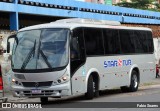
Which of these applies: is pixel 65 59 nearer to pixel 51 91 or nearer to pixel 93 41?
pixel 51 91

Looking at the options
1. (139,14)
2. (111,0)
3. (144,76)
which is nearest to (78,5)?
(139,14)

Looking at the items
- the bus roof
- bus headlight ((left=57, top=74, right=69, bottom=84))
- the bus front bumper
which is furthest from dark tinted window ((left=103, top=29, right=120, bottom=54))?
the bus front bumper

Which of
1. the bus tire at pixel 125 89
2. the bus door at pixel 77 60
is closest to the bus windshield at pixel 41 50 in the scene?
the bus door at pixel 77 60

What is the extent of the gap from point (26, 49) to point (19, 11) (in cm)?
2664

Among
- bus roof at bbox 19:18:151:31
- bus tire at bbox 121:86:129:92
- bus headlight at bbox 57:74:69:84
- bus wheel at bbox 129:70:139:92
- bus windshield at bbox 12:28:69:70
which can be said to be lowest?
bus tire at bbox 121:86:129:92

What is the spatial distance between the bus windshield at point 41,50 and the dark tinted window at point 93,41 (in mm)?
1380

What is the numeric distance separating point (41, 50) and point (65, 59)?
3.05ft

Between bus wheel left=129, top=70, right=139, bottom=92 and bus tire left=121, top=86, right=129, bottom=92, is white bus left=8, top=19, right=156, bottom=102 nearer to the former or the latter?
bus wheel left=129, top=70, right=139, bottom=92

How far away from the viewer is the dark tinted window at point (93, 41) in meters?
18.4

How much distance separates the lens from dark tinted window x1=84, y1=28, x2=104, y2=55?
18.4 meters

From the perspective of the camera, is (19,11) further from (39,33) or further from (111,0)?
(111,0)

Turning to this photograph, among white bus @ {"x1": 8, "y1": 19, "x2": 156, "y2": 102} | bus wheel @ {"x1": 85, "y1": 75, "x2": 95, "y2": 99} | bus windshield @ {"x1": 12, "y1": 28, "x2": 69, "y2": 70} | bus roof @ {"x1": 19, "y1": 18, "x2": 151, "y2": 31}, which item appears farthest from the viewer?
bus wheel @ {"x1": 85, "y1": 75, "x2": 95, "y2": 99}

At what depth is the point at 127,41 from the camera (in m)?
21.8

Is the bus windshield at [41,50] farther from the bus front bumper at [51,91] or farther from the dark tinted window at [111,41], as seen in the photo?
the dark tinted window at [111,41]
